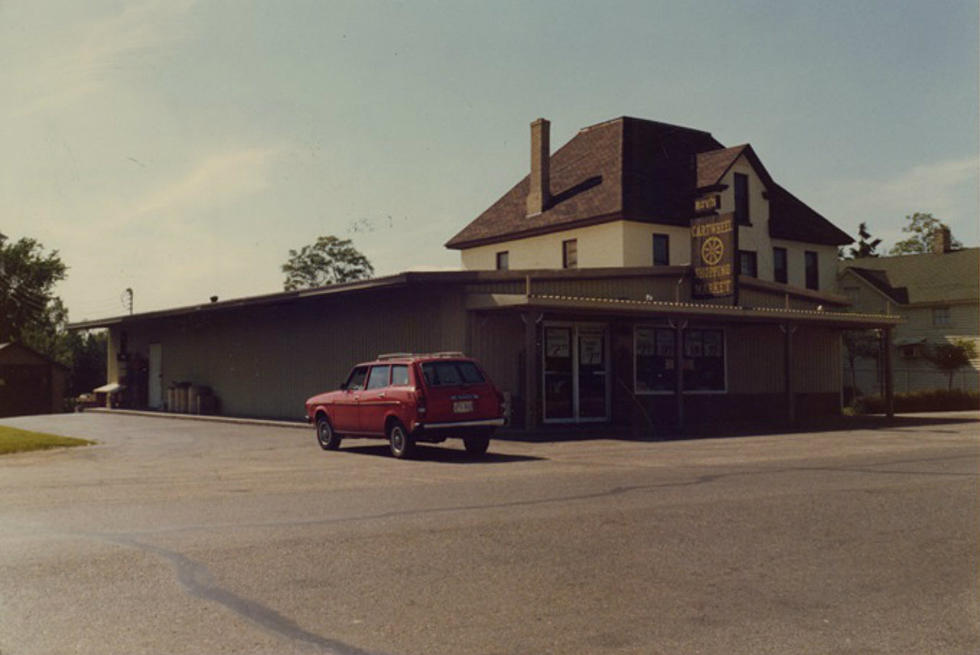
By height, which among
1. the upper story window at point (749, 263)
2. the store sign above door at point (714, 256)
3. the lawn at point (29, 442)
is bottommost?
the lawn at point (29, 442)

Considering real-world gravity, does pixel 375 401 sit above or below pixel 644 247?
Result: below

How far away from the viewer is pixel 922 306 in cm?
5038

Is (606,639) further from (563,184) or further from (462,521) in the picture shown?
(563,184)

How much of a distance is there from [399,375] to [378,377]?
0.76m

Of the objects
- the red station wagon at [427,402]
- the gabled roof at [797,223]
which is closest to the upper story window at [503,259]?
the gabled roof at [797,223]

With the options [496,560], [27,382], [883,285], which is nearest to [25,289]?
[27,382]

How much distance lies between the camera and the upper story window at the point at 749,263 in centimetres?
3919

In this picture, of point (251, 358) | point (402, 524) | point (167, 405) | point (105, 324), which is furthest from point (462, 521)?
point (105, 324)

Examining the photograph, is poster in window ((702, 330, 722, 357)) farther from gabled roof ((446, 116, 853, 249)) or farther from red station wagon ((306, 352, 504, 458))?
red station wagon ((306, 352, 504, 458))

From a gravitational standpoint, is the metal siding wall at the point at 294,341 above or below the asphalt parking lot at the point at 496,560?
above

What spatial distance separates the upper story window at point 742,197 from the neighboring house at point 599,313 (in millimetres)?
93

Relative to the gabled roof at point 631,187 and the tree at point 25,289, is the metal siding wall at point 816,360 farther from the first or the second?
the tree at point 25,289

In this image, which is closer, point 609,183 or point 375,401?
point 375,401

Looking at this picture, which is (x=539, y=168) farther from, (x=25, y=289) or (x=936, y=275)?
(x=25, y=289)
